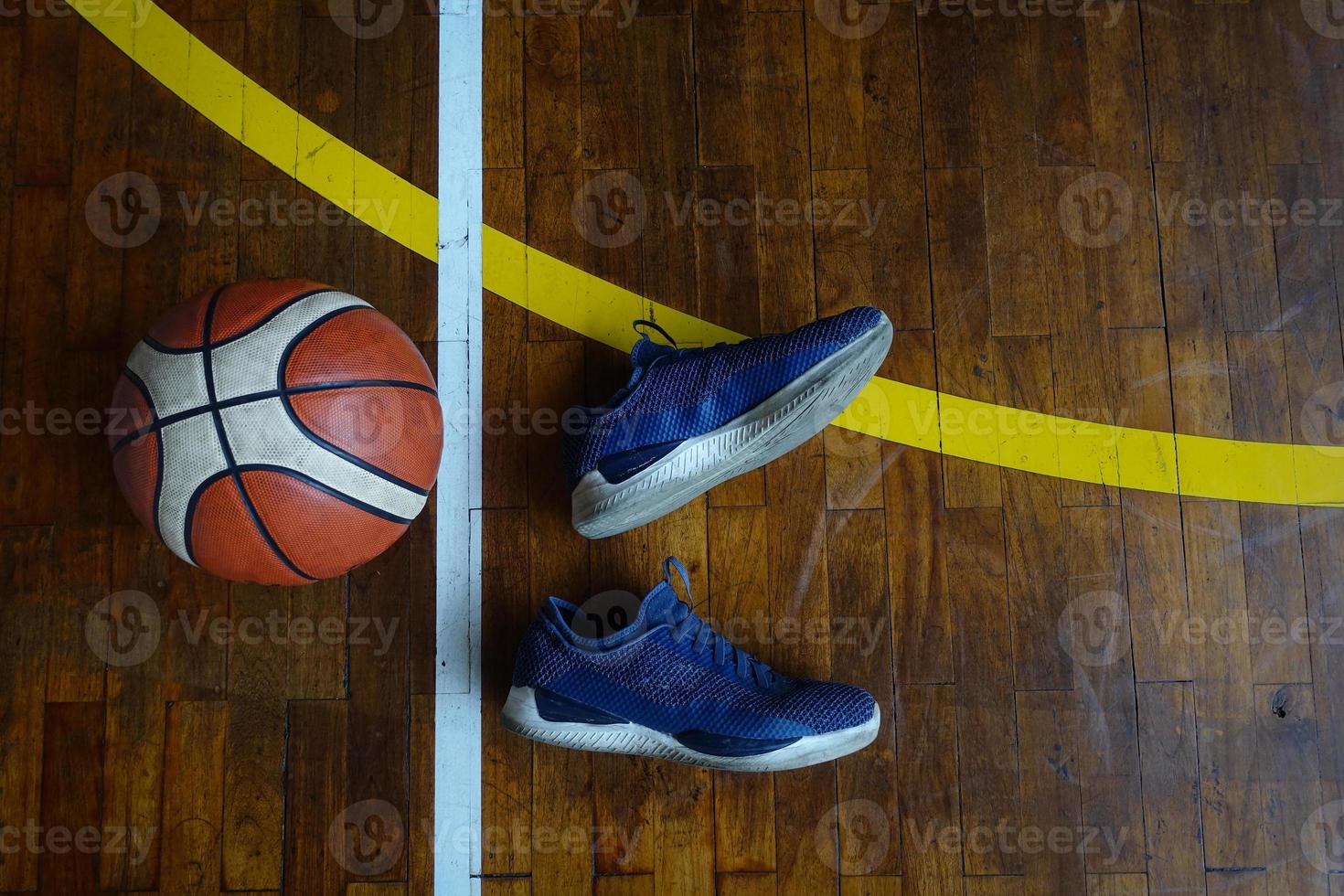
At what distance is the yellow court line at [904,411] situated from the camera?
2.12 metres

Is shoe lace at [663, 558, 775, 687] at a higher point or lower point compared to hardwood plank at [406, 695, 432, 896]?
higher

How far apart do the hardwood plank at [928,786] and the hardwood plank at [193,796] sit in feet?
5.02

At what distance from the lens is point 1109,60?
7.34ft

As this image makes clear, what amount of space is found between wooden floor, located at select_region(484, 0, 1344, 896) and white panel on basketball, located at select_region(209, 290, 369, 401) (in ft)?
1.90

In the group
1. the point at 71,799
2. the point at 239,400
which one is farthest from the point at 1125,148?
the point at 71,799

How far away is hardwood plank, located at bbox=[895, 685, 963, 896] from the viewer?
204 centimetres

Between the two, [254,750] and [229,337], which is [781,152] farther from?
[254,750]

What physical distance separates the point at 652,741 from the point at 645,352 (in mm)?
828

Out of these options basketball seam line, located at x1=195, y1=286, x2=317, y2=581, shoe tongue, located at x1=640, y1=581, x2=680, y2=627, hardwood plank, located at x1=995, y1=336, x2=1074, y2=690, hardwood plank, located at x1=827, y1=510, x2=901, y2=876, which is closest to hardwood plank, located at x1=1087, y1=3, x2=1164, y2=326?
hardwood plank, located at x1=995, y1=336, x2=1074, y2=690

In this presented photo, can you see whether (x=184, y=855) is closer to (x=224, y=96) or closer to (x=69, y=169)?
(x=69, y=169)

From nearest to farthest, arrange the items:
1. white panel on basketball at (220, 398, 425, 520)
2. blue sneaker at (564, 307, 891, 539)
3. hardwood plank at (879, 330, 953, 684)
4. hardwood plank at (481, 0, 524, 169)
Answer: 1. white panel on basketball at (220, 398, 425, 520)
2. blue sneaker at (564, 307, 891, 539)
3. hardwood plank at (879, 330, 953, 684)
4. hardwood plank at (481, 0, 524, 169)

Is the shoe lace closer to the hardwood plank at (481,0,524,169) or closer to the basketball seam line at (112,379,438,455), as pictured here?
the basketball seam line at (112,379,438,455)

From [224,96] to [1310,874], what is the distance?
3.11m

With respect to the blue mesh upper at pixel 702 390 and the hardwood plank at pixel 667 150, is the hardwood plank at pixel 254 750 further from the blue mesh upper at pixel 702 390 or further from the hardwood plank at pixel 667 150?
the hardwood plank at pixel 667 150
